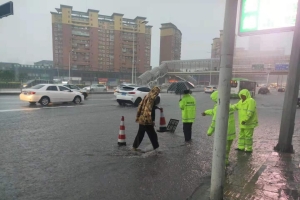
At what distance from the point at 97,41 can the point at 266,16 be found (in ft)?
289

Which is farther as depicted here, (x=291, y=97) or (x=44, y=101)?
(x=44, y=101)

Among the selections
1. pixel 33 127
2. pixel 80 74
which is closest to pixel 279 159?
pixel 33 127

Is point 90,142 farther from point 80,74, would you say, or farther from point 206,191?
point 80,74

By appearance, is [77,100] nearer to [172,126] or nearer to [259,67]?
[172,126]

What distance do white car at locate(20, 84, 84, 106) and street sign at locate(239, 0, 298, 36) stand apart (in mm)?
13748

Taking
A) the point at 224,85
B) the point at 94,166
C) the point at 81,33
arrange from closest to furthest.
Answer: the point at 224,85
the point at 94,166
the point at 81,33

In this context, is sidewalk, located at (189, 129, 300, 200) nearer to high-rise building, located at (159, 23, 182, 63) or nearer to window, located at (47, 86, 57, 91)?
window, located at (47, 86, 57, 91)

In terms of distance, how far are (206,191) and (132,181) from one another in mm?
1320

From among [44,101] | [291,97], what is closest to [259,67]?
[44,101]

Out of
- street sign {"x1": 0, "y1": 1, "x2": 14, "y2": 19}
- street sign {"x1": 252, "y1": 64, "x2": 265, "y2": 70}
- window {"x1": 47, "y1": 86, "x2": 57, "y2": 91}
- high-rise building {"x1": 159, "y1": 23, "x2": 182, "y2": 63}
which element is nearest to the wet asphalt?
street sign {"x1": 0, "y1": 1, "x2": 14, "y2": 19}

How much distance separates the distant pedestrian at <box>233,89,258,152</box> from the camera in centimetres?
534

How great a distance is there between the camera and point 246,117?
538cm

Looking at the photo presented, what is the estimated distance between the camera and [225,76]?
2977 mm

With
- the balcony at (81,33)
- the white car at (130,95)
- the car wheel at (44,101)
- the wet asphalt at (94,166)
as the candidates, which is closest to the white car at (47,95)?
the car wheel at (44,101)
